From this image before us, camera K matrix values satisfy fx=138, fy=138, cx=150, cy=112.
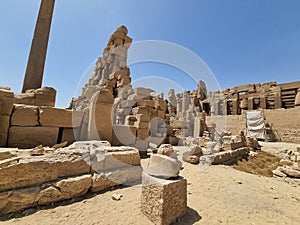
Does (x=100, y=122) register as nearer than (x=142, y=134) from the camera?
Yes

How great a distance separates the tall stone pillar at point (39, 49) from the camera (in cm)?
767

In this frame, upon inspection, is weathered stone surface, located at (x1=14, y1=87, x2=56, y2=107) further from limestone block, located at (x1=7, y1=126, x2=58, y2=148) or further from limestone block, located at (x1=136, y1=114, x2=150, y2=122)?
limestone block, located at (x1=136, y1=114, x2=150, y2=122)

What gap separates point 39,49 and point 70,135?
7.16m

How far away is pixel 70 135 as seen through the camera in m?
4.20

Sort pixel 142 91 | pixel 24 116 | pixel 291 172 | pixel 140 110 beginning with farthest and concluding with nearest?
1. pixel 142 91
2. pixel 140 110
3. pixel 291 172
4. pixel 24 116

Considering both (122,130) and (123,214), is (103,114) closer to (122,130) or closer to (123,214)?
(122,130)

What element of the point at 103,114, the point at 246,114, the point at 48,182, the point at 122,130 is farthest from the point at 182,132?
the point at 48,182

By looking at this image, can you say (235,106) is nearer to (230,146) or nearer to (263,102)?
(263,102)

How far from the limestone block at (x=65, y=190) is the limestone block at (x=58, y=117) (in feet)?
6.37

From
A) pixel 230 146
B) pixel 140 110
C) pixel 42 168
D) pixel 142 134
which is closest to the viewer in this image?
pixel 42 168

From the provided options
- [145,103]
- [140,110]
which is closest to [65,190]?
[140,110]

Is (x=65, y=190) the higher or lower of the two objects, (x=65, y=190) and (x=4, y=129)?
the lower

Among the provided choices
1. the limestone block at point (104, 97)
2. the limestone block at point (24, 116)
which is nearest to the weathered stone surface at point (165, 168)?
the limestone block at point (104, 97)

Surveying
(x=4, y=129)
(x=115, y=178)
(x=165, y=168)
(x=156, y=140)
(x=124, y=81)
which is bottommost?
(x=115, y=178)
